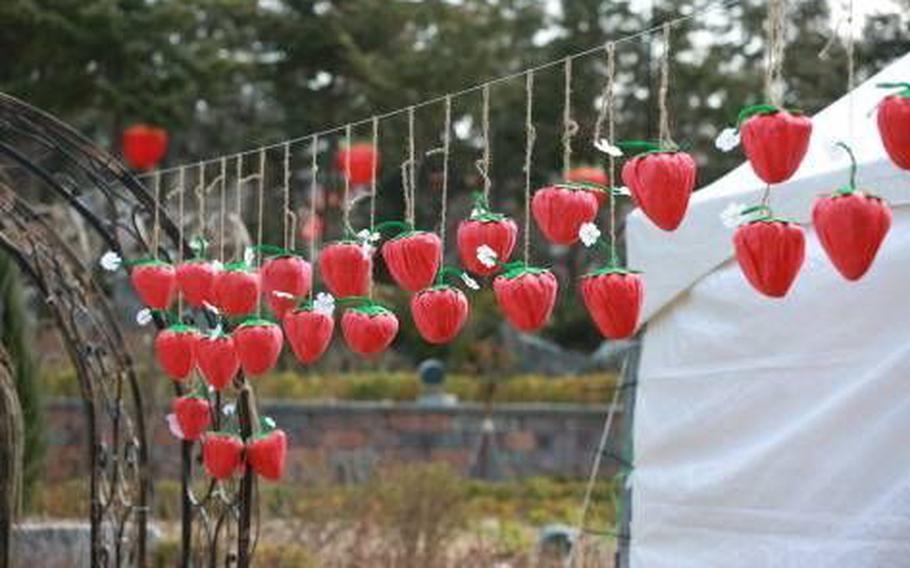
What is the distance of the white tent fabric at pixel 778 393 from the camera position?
468cm

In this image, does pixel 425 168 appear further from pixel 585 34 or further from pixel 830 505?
pixel 830 505

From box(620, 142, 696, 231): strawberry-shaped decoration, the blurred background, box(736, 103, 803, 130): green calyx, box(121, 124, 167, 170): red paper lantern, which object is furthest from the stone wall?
box(736, 103, 803, 130): green calyx

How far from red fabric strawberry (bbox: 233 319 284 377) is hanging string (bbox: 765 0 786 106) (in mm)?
2086

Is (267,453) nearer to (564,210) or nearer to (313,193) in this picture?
(313,193)

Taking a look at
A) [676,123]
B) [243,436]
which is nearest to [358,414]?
[676,123]

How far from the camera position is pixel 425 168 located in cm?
1800

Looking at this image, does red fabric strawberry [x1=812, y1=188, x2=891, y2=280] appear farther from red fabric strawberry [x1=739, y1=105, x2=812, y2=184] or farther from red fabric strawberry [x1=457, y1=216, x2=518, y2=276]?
red fabric strawberry [x1=457, y1=216, x2=518, y2=276]

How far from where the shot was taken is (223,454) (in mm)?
5297

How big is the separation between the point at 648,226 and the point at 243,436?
1.75m

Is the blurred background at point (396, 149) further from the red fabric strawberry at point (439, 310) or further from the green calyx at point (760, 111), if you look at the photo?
the green calyx at point (760, 111)

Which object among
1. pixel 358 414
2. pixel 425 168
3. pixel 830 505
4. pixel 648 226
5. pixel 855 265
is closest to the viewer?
pixel 855 265

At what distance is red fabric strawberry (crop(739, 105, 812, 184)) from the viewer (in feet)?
11.0

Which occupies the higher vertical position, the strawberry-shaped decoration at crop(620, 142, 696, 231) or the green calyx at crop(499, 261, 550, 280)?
the strawberry-shaped decoration at crop(620, 142, 696, 231)

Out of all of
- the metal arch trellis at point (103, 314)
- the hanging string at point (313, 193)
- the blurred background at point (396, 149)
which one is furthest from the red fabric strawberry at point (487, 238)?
the blurred background at point (396, 149)
